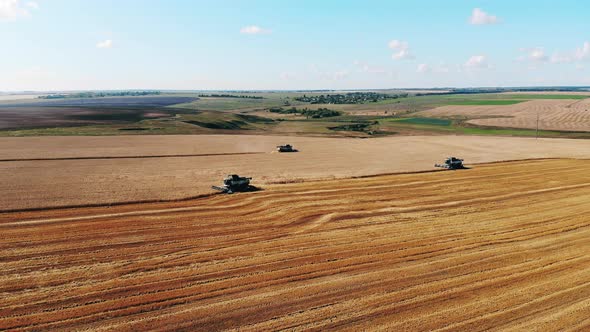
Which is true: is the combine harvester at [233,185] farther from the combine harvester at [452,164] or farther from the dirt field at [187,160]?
the combine harvester at [452,164]

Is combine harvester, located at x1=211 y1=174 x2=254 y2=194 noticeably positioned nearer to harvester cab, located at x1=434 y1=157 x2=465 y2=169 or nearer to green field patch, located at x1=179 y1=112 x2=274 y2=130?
harvester cab, located at x1=434 y1=157 x2=465 y2=169

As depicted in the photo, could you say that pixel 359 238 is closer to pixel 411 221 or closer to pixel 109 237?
pixel 411 221

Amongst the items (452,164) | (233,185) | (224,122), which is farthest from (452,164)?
(224,122)

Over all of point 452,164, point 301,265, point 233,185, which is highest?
point 233,185

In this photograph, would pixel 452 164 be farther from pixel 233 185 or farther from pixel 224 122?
pixel 224 122

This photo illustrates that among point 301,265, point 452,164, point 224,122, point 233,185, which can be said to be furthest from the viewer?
point 224,122

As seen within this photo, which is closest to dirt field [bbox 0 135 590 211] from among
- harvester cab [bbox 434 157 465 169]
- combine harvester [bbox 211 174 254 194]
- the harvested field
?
combine harvester [bbox 211 174 254 194]
